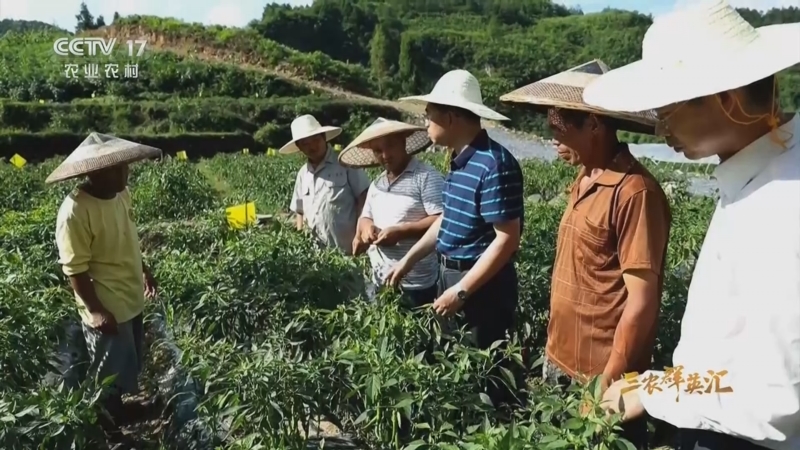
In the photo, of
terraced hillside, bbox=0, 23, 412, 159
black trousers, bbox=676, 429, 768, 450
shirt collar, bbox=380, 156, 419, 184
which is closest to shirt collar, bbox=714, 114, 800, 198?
black trousers, bbox=676, 429, 768, 450

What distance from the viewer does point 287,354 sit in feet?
7.52

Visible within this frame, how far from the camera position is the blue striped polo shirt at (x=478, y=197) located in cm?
256

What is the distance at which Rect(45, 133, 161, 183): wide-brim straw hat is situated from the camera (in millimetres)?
2988

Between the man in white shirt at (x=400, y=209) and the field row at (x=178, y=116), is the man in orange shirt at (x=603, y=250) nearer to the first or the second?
the man in white shirt at (x=400, y=209)

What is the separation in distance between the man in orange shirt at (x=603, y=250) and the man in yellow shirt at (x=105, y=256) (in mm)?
1829

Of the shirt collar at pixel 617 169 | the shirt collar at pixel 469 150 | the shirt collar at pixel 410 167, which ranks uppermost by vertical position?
the shirt collar at pixel 617 169

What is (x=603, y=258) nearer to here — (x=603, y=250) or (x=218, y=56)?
(x=603, y=250)

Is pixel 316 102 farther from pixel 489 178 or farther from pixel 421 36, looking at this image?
pixel 421 36

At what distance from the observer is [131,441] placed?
312 cm

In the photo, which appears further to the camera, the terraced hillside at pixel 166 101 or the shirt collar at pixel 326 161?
the terraced hillside at pixel 166 101

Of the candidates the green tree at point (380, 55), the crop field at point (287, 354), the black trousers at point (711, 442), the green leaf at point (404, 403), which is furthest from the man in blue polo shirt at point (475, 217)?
the green tree at point (380, 55)

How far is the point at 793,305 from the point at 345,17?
58.9 meters

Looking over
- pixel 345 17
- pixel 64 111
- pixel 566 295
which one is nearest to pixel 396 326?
pixel 566 295

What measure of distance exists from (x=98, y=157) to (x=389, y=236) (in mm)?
1266
